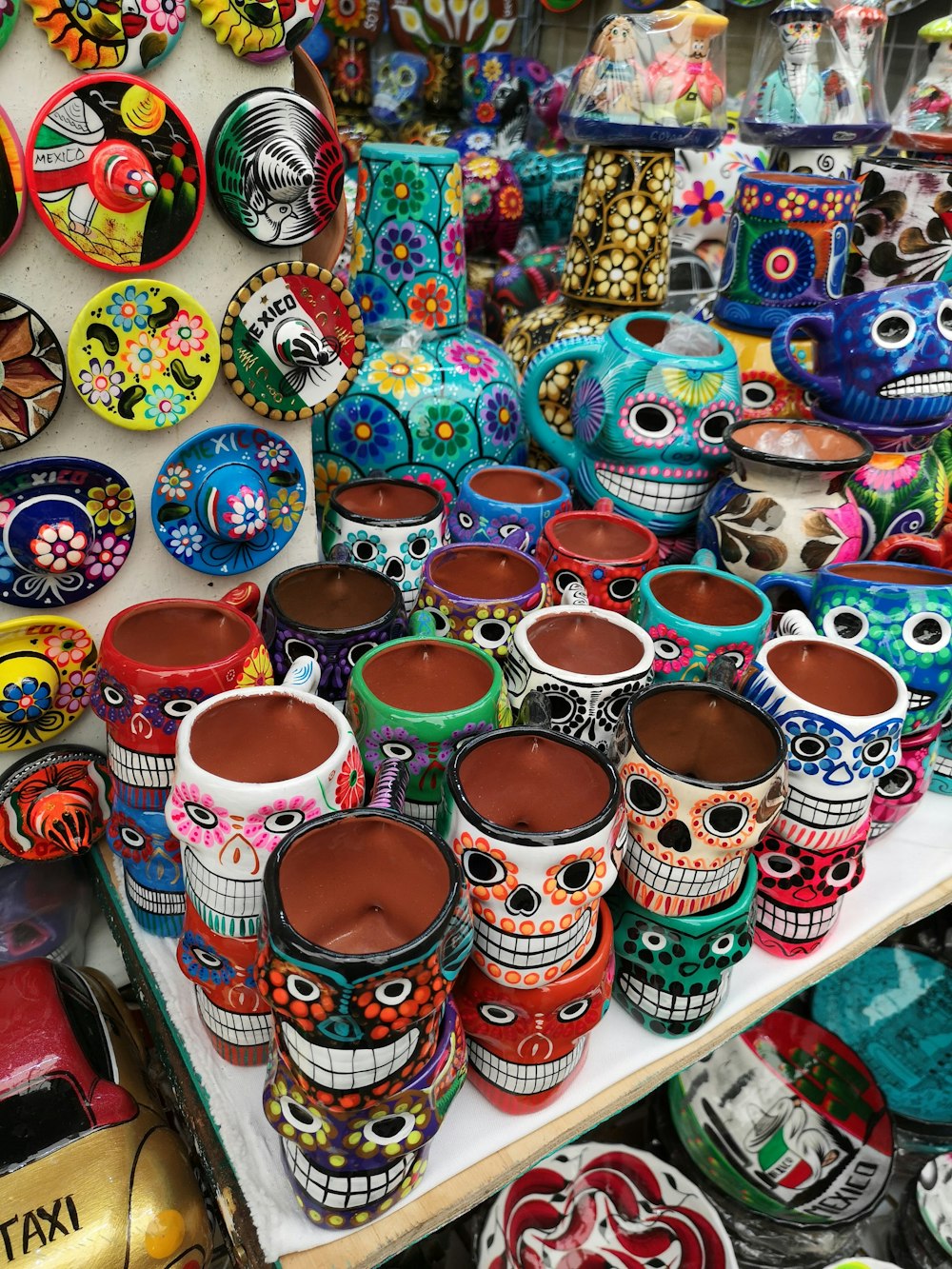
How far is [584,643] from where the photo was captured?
79 cm

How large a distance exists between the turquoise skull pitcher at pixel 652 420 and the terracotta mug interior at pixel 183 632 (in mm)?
489

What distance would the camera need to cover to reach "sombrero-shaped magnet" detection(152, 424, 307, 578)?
0.84 metres

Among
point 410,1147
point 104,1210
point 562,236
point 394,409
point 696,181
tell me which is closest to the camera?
point 410,1147

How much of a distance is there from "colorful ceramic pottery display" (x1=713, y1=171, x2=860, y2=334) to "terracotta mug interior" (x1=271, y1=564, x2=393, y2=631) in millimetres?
710

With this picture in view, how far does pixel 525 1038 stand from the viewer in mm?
630

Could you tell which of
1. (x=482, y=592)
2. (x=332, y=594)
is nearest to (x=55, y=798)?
(x=332, y=594)

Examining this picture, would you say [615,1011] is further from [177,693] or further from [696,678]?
[177,693]

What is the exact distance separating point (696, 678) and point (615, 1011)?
288 mm

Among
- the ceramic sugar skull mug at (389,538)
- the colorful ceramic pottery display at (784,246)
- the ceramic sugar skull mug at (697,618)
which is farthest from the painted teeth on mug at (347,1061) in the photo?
the colorful ceramic pottery display at (784,246)

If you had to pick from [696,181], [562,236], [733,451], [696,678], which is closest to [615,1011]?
[696,678]

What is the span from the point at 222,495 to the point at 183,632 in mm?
138

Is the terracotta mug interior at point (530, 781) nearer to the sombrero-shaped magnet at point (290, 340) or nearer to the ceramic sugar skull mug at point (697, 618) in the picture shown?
the ceramic sugar skull mug at point (697, 618)

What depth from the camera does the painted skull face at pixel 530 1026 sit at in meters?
0.62

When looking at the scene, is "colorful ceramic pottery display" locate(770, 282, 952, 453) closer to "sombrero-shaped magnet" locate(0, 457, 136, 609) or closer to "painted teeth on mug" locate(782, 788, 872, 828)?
"painted teeth on mug" locate(782, 788, 872, 828)
